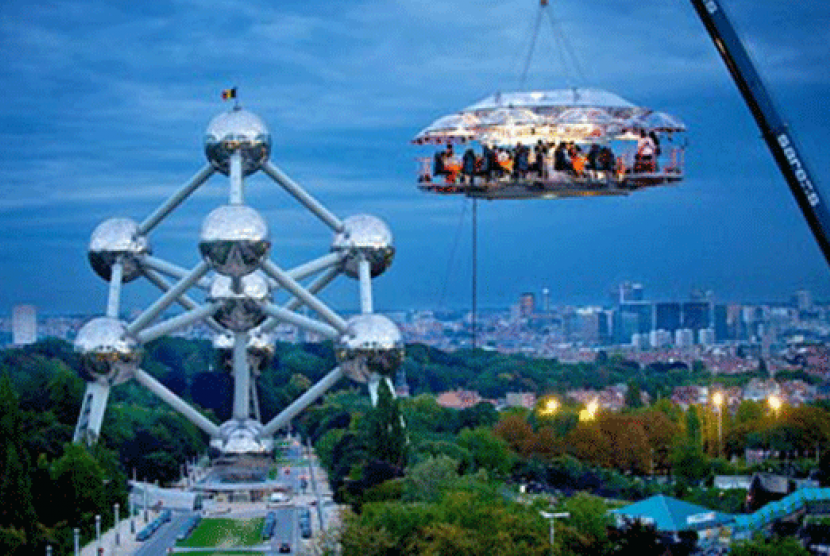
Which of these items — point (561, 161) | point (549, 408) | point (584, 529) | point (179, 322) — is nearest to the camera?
point (561, 161)

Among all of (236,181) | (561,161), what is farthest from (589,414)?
(561,161)

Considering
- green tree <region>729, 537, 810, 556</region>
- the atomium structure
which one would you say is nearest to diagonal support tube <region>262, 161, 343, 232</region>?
the atomium structure

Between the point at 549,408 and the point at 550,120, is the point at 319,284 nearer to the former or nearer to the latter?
the point at 549,408

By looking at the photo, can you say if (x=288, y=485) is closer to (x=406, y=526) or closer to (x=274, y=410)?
(x=406, y=526)

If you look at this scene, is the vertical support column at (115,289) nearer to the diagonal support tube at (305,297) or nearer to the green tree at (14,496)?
the diagonal support tube at (305,297)

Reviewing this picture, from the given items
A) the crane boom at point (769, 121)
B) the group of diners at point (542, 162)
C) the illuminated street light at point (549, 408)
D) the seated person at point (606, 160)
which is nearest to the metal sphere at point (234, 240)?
the group of diners at point (542, 162)

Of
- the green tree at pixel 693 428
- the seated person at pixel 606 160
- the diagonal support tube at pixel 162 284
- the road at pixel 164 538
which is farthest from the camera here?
the green tree at pixel 693 428
